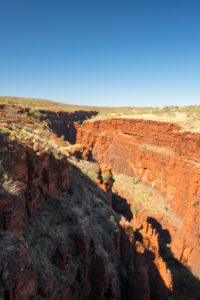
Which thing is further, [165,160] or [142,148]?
[142,148]

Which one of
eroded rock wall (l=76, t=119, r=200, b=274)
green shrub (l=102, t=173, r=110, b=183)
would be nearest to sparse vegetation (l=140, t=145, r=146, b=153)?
eroded rock wall (l=76, t=119, r=200, b=274)

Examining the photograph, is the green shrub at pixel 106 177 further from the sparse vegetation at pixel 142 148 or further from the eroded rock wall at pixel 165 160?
the sparse vegetation at pixel 142 148

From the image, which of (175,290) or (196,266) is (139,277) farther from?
(196,266)

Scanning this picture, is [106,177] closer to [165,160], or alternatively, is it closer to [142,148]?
[165,160]

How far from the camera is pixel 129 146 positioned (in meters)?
31.2

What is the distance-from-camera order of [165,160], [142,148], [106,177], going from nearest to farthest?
[106,177], [165,160], [142,148]

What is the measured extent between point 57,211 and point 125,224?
583cm

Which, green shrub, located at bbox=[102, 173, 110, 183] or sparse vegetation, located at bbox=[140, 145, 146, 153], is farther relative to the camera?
sparse vegetation, located at bbox=[140, 145, 146, 153]

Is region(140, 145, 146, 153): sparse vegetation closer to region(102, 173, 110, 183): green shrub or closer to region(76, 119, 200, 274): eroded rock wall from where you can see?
region(76, 119, 200, 274): eroded rock wall

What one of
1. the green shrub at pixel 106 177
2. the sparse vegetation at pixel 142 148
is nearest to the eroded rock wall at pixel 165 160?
the sparse vegetation at pixel 142 148

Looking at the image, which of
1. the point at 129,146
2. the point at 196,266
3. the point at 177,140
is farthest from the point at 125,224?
the point at 129,146

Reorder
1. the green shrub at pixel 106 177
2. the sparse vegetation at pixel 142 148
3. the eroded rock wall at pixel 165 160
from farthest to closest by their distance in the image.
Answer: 1. the sparse vegetation at pixel 142 148
2. the eroded rock wall at pixel 165 160
3. the green shrub at pixel 106 177

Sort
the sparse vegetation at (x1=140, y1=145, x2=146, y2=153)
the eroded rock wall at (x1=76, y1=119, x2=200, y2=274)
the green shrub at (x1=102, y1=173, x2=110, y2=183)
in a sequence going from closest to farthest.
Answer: the green shrub at (x1=102, y1=173, x2=110, y2=183)
the eroded rock wall at (x1=76, y1=119, x2=200, y2=274)
the sparse vegetation at (x1=140, y1=145, x2=146, y2=153)

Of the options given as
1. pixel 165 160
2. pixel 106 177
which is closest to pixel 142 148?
pixel 165 160
